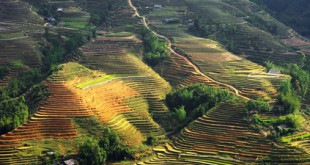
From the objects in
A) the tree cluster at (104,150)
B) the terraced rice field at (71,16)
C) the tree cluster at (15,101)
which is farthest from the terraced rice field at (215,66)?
the tree cluster at (15,101)

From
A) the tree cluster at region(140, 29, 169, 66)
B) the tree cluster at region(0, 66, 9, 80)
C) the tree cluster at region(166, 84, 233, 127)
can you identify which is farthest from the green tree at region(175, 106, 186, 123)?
the tree cluster at region(0, 66, 9, 80)

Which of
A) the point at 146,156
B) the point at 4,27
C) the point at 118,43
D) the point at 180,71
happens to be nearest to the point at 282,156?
the point at 146,156

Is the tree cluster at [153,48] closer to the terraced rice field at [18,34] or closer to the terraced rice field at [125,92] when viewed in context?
the terraced rice field at [125,92]

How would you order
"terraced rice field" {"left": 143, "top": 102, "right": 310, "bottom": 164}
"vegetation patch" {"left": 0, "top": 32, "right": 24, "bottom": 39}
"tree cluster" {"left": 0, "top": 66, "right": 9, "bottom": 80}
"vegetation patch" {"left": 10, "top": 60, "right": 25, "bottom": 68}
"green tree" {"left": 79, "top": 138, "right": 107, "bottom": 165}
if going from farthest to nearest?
"vegetation patch" {"left": 0, "top": 32, "right": 24, "bottom": 39} → "vegetation patch" {"left": 10, "top": 60, "right": 25, "bottom": 68} → "tree cluster" {"left": 0, "top": 66, "right": 9, "bottom": 80} → "terraced rice field" {"left": 143, "top": 102, "right": 310, "bottom": 164} → "green tree" {"left": 79, "top": 138, "right": 107, "bottom": 165}

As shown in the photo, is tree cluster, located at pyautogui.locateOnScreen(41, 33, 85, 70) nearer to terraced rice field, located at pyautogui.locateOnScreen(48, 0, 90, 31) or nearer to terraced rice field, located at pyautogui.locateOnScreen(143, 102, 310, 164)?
terraced rice field, located at pyautogui.locateOnScreen(48, 0, 90, 31)

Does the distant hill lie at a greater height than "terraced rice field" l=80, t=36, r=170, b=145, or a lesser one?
greater

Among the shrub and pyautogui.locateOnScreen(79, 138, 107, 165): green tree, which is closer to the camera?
pyautogui.locateOnScreen(79, 138, 107, 165): green tree

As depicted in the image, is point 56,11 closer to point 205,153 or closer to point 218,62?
point 218,62
